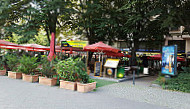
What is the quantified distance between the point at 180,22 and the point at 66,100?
1124 centimetres

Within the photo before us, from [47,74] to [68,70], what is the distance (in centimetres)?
175

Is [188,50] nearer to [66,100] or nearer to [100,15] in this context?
[100,15]

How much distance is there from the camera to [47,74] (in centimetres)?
877

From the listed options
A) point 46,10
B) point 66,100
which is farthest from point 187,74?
point 46,10

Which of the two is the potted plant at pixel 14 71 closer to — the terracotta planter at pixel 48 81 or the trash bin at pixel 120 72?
the terracotta planter at pixel 48 81

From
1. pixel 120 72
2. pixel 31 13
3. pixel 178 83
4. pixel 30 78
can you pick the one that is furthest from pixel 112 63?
pixel 31 13

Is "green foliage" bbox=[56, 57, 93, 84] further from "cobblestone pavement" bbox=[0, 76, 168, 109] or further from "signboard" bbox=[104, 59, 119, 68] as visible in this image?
"signboard" bbox=[104, 59, 119, 68]

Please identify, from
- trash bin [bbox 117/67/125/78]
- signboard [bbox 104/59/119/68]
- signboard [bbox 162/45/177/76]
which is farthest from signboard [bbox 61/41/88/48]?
signboard [bbox 162/45/177/76]

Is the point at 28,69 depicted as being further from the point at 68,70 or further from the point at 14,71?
the point at 68,70

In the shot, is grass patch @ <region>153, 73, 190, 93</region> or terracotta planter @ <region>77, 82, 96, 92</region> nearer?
terracotta planter @ <region>77, 82, 96, 92</region>

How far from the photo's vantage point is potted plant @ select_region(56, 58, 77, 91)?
7.60m

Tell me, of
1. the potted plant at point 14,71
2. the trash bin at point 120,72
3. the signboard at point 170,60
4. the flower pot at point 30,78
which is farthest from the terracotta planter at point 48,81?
the signboard at point 170,60

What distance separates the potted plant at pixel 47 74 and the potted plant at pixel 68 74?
763 mm

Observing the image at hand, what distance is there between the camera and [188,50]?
2591cm
